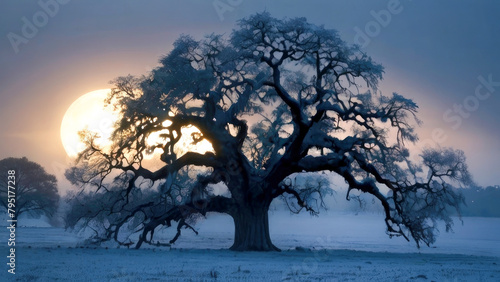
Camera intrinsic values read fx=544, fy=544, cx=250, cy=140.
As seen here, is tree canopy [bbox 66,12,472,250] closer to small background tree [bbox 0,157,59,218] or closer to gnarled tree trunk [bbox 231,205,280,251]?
gnarled tree trunk [bbox 231,205,280,251]

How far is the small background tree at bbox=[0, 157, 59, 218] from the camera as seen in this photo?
6012 centimetres

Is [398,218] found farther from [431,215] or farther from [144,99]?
[144,99]

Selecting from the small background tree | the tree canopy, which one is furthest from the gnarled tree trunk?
the small background tree

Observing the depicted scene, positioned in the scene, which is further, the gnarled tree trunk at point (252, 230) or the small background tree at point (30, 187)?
the small background tree at point (30, 187)

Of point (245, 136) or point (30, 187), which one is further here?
point (30, 187)

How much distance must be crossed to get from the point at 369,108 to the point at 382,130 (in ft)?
5.08

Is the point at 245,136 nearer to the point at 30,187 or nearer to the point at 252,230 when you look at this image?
the point at 252,230

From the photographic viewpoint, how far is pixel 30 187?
61.8m

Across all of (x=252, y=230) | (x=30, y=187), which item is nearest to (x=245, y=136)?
(x=252, y=230)

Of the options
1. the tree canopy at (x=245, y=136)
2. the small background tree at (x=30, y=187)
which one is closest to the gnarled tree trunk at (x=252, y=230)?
the tree canopy at (x=245, y=136)

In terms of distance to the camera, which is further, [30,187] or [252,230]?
[30,187]

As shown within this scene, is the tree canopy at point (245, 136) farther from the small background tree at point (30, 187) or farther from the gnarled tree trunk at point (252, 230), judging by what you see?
the small background tree at point (30, 187)

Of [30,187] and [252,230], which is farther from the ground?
[30,187]

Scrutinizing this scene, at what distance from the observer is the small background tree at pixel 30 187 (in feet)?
197
